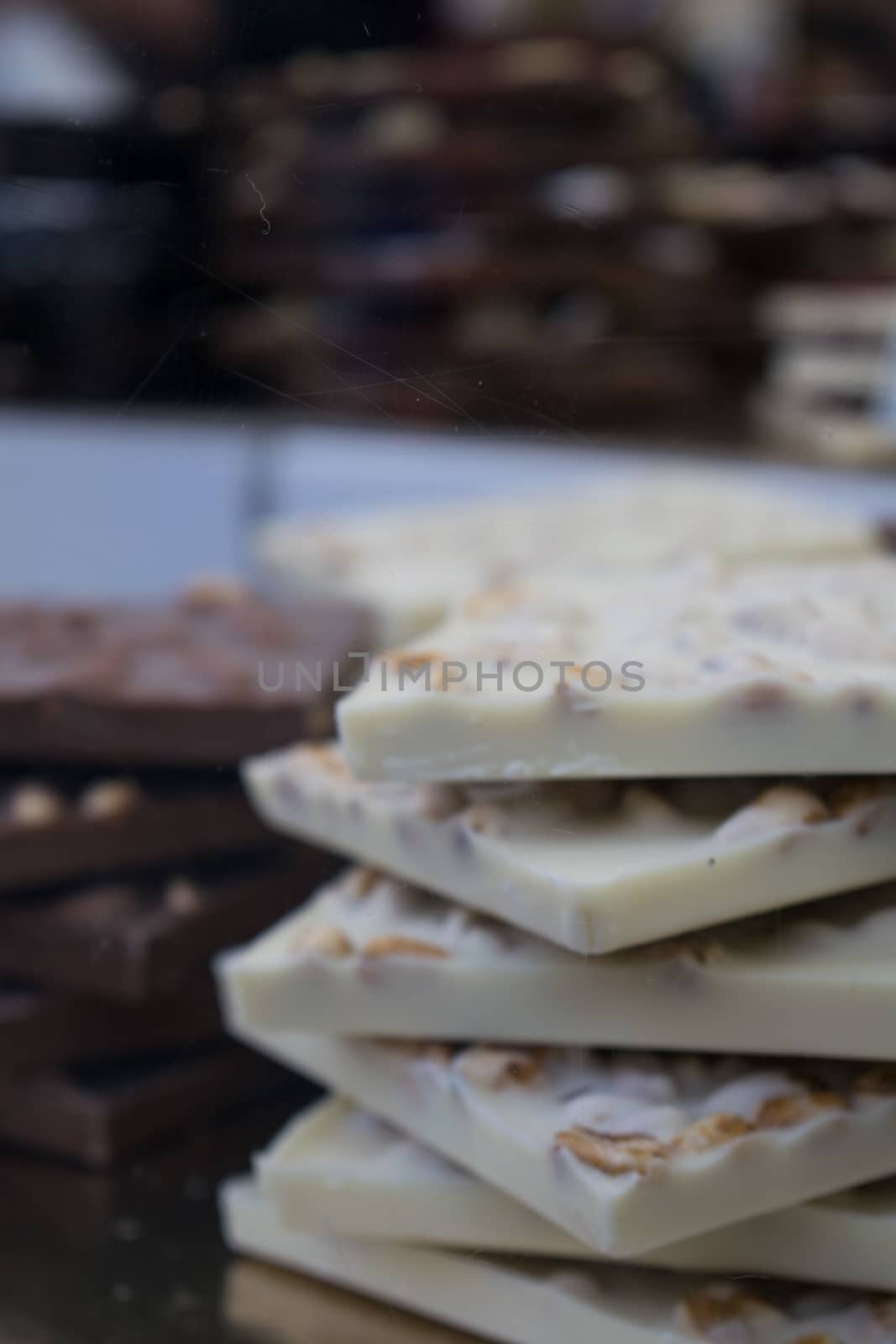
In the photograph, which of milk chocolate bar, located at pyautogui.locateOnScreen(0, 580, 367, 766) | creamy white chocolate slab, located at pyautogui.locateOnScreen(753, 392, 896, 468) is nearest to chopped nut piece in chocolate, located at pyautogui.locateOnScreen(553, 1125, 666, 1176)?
milk chocolate bar, located at pyautogui.locateOnScreen(0, 580, 367, 766)

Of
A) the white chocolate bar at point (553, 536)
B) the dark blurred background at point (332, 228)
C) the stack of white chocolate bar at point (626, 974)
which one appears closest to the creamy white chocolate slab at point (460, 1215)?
the stack of white chocolate bar at point (626, 974)

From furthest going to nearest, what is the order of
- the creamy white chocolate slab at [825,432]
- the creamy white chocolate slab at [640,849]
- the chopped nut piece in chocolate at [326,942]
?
the creamy white chocolate slab at [825,432] < the chopped nut piece in chocolate at [326,942] < the creamy white chocolate slab at [640,849]

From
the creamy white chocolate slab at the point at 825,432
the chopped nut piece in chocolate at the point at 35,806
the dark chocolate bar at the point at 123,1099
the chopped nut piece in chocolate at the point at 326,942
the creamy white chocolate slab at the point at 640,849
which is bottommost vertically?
the dark chocolate bar at the point at 123,1099

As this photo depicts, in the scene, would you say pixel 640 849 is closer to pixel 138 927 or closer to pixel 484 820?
pixel 484 820

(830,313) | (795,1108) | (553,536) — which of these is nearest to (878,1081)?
(795,1108)

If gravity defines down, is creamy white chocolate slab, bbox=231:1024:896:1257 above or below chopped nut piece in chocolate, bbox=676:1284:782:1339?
above

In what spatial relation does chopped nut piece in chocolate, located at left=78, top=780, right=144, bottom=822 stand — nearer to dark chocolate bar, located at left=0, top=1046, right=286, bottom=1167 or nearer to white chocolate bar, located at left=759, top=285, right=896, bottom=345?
dark chocolate bar, located at left=0, top=1046, right=286, bottom=1167

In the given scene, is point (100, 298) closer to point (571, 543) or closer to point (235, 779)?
point (235, 779)

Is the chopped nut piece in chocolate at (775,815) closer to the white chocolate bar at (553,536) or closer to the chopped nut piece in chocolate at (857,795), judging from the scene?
the chopped nut piece in chocolate at (857,795)

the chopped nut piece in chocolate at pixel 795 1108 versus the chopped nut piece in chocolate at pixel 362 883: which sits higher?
the chopped nut piece in chocolate at pixel 362 883
